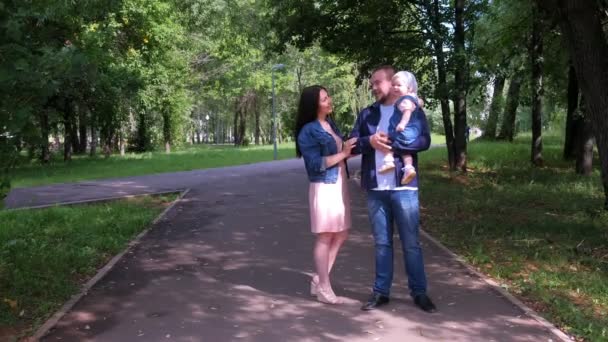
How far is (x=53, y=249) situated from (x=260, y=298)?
11.4 feet

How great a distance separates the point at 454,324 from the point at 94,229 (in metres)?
6.11

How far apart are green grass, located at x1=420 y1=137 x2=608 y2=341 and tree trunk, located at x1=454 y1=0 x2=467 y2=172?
783mm

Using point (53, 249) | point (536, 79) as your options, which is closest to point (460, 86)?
point (536, 79)

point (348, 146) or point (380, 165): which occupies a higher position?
point (348, 146)

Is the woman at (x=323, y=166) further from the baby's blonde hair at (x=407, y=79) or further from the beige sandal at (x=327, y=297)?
the baby's blonde hair at (x=407, y=79)

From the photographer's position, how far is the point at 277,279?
6078 millimetres

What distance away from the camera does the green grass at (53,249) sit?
527 cm

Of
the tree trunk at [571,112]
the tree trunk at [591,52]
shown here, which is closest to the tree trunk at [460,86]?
the tree trunk at [571,112]

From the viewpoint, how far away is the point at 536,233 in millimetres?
8180

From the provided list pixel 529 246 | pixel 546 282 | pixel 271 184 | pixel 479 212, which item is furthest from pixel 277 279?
pixel 271 184

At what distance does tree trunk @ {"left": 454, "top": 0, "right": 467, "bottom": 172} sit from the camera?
47.1 feet

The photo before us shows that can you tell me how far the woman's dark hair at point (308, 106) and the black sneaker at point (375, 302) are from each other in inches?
53.4

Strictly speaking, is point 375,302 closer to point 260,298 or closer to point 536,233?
point 260,298

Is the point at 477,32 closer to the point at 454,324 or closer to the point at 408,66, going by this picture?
the point at 408,66
